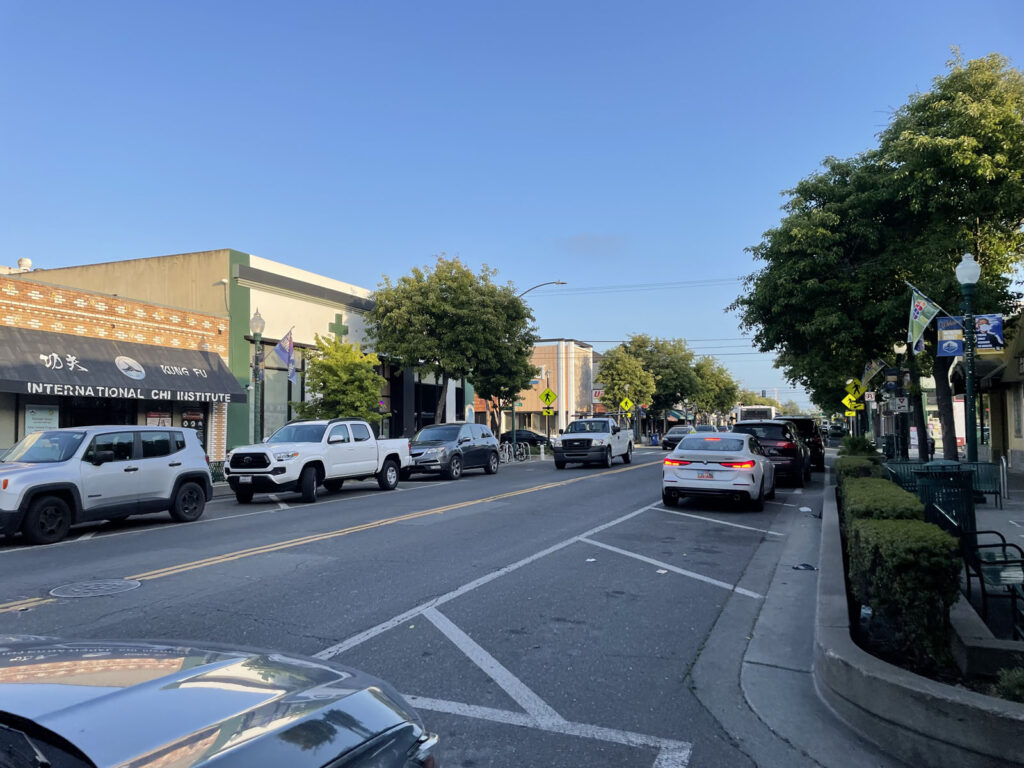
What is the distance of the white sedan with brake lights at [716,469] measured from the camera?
13.4 meters

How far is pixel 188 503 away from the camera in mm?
12977

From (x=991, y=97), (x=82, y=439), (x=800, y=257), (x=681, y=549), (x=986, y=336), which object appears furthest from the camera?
(x=800, y=257)

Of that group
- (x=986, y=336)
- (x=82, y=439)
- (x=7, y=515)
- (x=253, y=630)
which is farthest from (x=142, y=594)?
(x=986, y=336)

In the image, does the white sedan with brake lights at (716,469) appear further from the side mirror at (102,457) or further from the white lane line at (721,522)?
the side mirror at (102,457)

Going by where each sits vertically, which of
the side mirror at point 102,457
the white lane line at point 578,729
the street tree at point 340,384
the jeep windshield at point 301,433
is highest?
the street tree at point 340,384

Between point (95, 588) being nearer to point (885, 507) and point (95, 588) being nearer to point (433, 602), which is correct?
point (433, 602)

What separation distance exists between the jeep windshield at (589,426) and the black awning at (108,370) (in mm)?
11937

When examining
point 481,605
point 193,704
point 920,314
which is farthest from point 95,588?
point 920,314

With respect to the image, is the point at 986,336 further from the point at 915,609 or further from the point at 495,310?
the point at 495,310

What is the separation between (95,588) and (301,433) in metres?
9.71

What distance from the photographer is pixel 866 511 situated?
21.6 feet

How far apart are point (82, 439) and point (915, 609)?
11.6m

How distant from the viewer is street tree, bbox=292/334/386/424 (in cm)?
2517

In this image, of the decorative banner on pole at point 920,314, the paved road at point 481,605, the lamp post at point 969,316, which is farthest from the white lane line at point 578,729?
the decorative banner on pole at point 920,314
